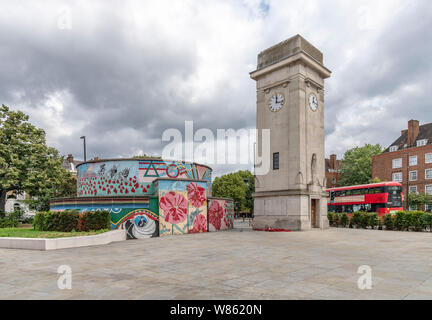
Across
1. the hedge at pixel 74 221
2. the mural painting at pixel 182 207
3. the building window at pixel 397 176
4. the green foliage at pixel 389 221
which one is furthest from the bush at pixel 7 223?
the building window at pixel 397 176

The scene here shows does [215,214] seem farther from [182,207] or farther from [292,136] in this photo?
[292,136]

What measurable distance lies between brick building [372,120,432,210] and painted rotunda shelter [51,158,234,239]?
44668 millimetres

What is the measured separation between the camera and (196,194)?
25.0 m

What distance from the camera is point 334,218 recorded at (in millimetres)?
31922

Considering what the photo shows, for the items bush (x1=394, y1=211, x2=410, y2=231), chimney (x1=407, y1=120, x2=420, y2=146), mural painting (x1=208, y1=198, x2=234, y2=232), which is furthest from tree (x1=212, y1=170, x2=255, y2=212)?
bush (x1=394, y1=211, x2=410, y2=231)

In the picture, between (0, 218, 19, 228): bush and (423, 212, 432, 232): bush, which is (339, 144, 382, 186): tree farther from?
(0, 218, 19, 228): bush

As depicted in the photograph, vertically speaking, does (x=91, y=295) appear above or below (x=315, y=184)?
below

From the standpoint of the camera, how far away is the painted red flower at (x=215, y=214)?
2679cm

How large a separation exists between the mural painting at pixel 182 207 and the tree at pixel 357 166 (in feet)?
179

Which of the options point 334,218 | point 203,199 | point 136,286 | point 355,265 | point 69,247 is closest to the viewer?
point 136,286

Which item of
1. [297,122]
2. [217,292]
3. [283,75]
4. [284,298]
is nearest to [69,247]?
[217,292]

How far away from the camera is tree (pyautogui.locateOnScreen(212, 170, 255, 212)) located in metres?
74.6

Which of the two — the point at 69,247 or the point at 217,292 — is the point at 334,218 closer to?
the point at 69,247

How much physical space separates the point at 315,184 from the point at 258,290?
21457mm
